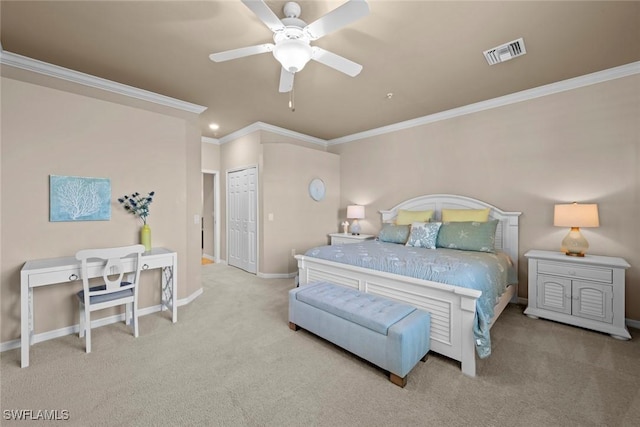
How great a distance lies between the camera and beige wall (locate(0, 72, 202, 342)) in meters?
2.50

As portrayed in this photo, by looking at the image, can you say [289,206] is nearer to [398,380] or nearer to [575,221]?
[398,380]

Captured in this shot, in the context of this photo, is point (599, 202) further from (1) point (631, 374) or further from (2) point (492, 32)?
(2) point (492, 32)

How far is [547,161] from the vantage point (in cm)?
336

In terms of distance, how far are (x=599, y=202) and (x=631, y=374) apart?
184cm

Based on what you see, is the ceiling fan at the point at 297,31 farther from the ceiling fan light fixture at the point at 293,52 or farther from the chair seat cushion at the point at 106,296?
the chair seat cushion at the point at 106,296

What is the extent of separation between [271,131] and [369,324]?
3.92 m

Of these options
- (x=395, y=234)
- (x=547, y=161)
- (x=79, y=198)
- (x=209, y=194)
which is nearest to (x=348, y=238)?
(x=395, y=234)

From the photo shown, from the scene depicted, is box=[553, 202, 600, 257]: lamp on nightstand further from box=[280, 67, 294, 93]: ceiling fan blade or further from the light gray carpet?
box=[280, 67, 294, 93]: ceiling fan blade

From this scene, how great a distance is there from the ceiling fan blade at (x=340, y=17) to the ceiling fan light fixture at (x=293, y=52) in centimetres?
9

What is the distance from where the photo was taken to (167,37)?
236 centimetres

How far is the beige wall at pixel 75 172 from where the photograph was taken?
2.50 meters

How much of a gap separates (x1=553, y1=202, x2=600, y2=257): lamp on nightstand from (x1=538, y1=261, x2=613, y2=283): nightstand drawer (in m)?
0.24

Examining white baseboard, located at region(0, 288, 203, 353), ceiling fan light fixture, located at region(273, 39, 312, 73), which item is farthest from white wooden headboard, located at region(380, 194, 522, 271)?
white baseboard, located at region(0, 288, 203, 353)

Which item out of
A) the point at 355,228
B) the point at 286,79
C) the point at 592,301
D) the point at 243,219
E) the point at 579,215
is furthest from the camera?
the point at 243,219
